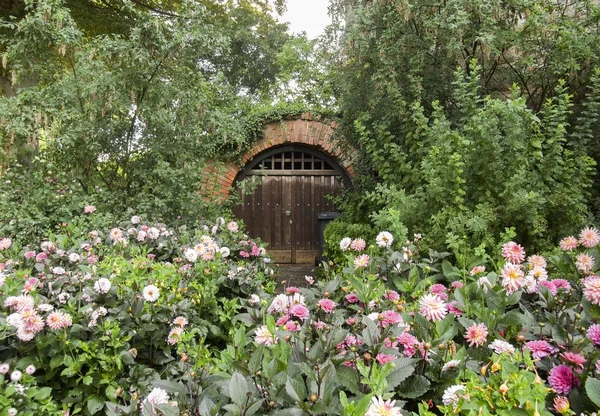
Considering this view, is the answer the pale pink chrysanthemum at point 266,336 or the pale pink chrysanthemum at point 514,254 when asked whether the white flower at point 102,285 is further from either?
the pale pink chrysanthemum at point 514,254

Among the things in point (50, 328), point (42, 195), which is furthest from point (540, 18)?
point (42, 195)

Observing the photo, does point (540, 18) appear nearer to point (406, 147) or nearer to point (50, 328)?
point (406, 147)

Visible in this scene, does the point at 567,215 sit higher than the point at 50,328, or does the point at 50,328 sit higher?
the point at 567,215

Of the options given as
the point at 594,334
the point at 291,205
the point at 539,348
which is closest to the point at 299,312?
the point at 539,348

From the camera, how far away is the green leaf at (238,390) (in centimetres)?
88

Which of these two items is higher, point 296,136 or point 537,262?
point 296,136

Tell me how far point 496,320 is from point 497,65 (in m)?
4.58

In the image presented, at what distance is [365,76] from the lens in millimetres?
5410

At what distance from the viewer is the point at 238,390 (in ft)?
2.96

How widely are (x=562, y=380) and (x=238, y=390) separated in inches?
28.2

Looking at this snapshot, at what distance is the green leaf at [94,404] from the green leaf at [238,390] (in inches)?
47.4

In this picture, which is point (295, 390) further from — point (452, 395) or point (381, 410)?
point (452, 395)

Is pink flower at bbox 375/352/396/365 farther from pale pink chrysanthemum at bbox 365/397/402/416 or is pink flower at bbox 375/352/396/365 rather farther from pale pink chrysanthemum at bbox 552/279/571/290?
pale pink chrysanthemum at bbox 552/279/571/290

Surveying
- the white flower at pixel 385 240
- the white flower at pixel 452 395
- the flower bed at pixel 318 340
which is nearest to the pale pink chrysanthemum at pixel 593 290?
the flower bed at pixel 318 340
